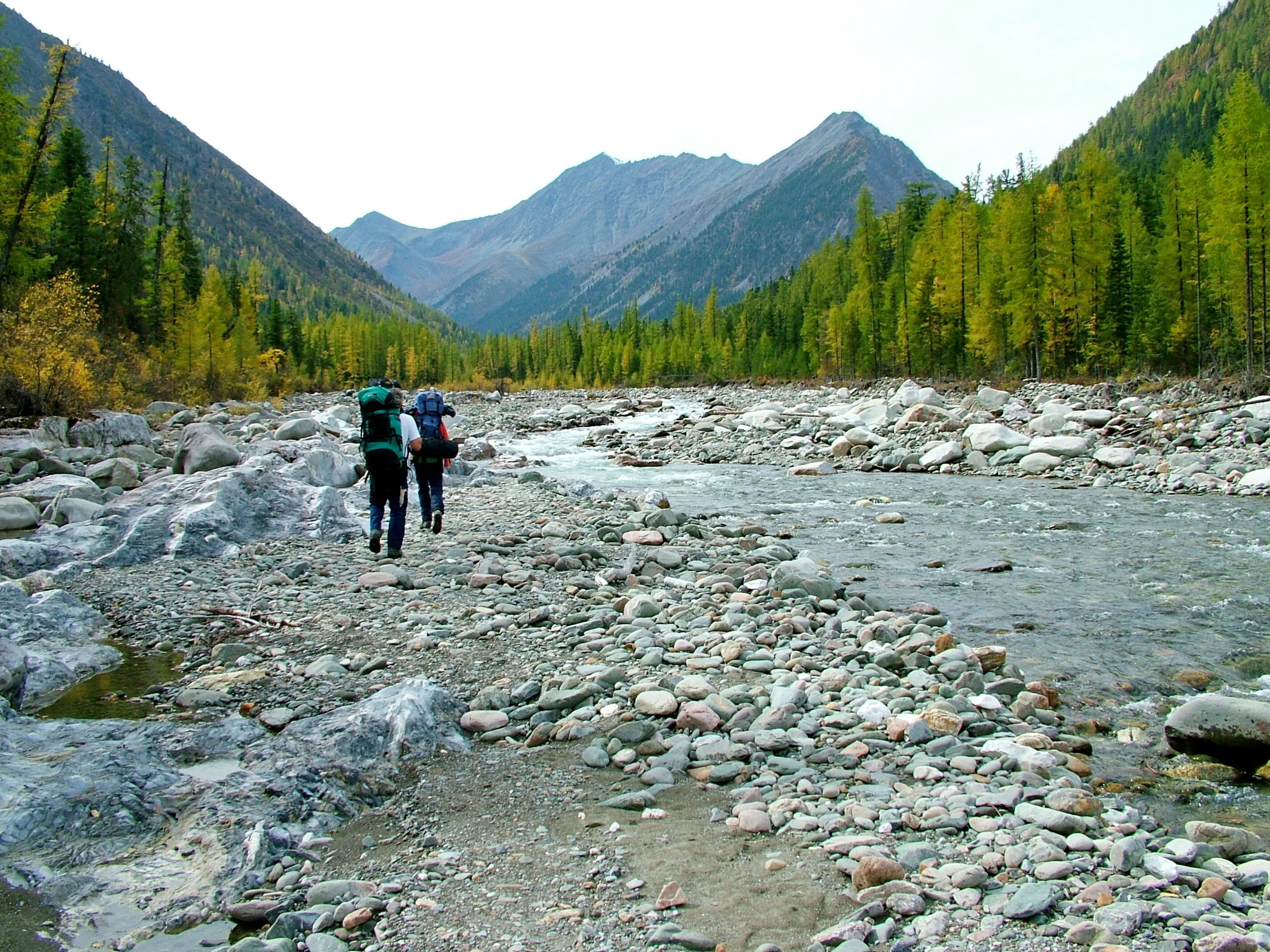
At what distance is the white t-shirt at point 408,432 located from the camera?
33.4 feet

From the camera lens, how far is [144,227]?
4706 cm

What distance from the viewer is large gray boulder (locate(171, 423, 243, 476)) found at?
15.1 meters

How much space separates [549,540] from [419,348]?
109 metres

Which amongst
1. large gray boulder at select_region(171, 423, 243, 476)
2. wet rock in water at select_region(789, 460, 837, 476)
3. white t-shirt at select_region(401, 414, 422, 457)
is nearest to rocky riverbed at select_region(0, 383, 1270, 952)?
white t-shirt at select_region(401, 414, 422, 457)

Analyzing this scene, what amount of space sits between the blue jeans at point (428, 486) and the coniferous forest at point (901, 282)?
15.2m

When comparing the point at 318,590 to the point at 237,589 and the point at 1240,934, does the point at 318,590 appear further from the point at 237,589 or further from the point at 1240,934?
the point at 1240,934

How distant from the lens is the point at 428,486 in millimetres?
12000

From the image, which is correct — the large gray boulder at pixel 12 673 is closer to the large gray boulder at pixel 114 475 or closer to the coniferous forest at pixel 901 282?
the large gray boulder at pixel 114 475

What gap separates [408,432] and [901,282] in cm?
5719

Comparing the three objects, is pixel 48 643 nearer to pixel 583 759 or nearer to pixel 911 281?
pixel 583 759

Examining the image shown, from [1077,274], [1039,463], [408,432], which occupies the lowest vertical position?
[1039,463]

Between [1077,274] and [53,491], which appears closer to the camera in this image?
[53,491]

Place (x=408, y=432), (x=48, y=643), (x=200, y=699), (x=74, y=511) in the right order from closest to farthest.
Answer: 1. (x=200, y=699)
2. (x=48, y=643)
3. (x=408, y=432)
4. (x=74, y=511)

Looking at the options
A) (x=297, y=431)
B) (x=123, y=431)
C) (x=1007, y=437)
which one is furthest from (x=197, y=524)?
(x=1007, y=437)
